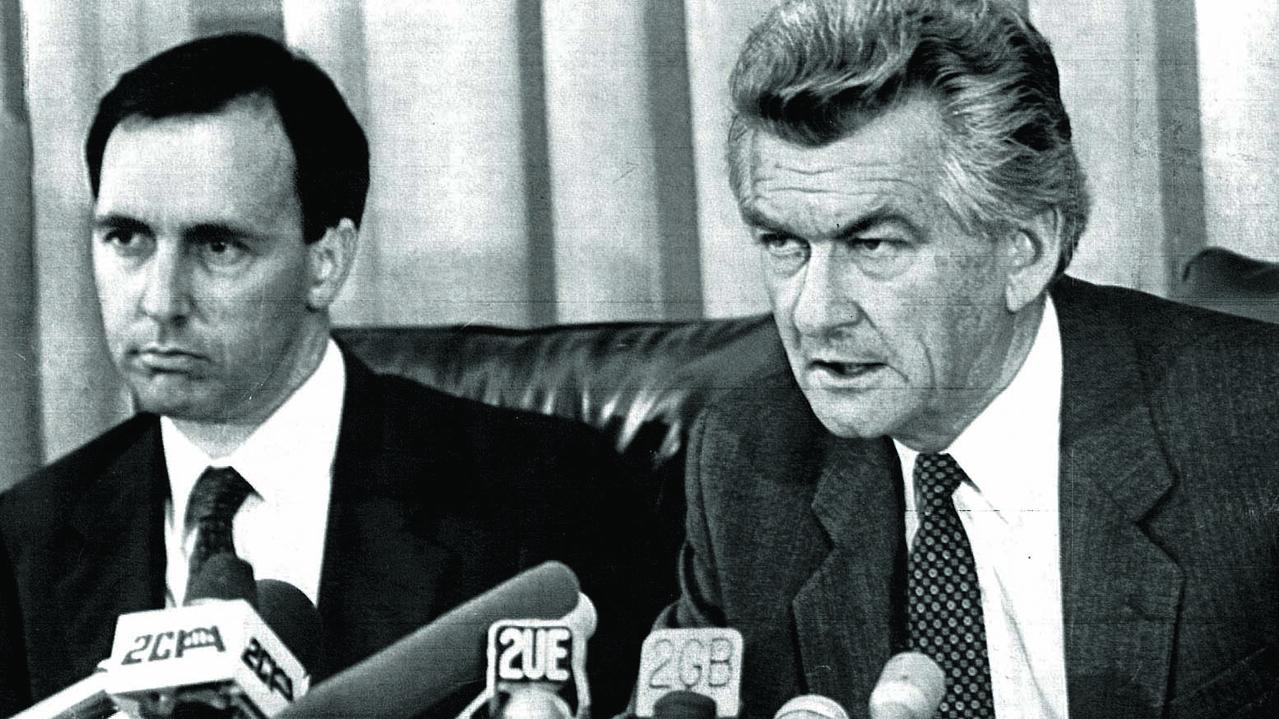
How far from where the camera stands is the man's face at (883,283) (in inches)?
99.4

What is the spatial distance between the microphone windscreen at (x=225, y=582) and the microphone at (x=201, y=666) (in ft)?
0.60

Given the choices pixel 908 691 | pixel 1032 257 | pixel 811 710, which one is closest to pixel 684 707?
pixel 811 710

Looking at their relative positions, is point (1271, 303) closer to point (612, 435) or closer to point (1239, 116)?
point (1239, 116)

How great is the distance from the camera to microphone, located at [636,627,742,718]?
2.36 meters

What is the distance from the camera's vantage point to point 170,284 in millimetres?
2744

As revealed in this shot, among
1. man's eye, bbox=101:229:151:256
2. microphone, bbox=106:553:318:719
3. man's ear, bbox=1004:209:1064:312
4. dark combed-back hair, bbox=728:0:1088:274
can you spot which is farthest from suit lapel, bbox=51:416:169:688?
man's ear, bbox=1004:209:1064:312

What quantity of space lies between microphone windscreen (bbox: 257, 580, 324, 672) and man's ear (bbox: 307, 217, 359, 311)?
1.47 ft

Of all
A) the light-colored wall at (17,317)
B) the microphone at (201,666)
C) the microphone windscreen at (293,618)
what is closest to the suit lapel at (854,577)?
the microphone windscreen at (293,618)

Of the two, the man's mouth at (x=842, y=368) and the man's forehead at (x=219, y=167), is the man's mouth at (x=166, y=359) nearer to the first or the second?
the man's forehead at (x=219, y=167)

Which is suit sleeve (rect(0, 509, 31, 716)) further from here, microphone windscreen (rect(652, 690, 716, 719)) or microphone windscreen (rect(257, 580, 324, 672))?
microphone windscreen (rect(652, 690, 716, 719))

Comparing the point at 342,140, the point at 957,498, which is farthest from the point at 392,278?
the point at 957,498

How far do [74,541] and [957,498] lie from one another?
4.47 feet

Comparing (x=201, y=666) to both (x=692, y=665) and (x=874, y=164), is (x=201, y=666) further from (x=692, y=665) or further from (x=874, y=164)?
(x=874, y=164)

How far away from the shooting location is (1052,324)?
2.65m
